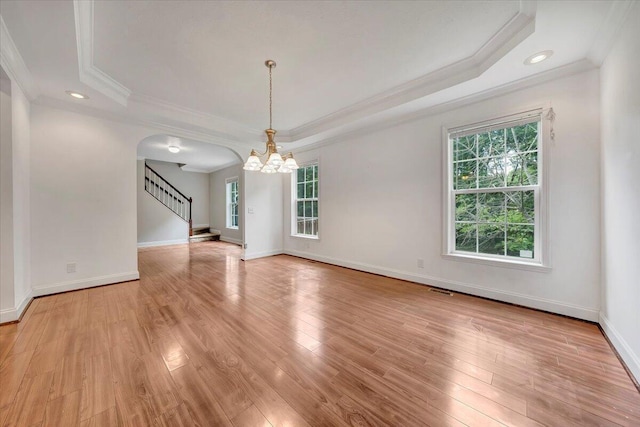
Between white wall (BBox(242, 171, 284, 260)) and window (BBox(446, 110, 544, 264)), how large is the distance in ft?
12.6

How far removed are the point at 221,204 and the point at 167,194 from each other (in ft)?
6.31

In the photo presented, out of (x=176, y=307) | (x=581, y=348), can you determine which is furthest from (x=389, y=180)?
(x=176, y=307)

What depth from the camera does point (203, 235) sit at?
872 cm

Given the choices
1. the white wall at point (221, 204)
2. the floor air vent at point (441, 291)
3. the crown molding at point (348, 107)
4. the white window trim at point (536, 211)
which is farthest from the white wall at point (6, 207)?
the white wall at point (221, 204)

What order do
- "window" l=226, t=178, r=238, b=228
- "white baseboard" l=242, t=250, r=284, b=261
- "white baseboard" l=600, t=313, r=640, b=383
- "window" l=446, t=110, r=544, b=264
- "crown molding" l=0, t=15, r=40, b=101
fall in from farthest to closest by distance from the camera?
"window" l=226, t=178, r=238, b=228
"white baseboard" l=242, t=250, r=284, b=261
"window" l=446, t=110, r=544, b=264
"crown molding" l=0, t=15, r=40, b=101
"white baseboard" l=600, t=313, r=640, b=383

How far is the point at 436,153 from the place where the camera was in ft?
11.3

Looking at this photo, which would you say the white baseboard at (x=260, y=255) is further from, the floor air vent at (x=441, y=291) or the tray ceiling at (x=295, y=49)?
the floor air vent at (x=441, y=291)

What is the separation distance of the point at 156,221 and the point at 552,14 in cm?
942

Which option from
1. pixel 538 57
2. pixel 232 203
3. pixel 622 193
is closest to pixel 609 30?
pixel 538 57

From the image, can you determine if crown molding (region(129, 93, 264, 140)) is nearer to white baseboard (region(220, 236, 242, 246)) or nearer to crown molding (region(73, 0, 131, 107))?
crown molding (region(73, 0, 131, 107))

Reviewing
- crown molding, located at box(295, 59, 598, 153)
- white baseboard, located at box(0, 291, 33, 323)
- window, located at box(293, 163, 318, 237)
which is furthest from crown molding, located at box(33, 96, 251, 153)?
white baseboard, located at box(0, 291, 33, 323)

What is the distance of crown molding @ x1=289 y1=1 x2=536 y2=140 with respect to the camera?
79.7 inches

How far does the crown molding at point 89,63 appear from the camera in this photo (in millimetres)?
1852

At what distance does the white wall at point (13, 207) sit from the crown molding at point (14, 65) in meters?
0.08
